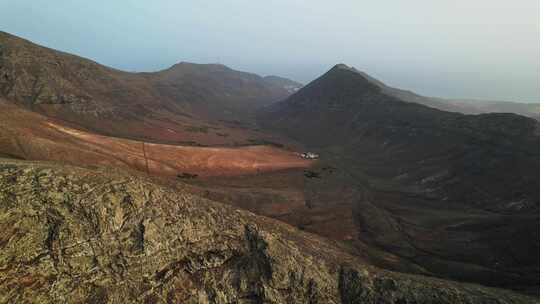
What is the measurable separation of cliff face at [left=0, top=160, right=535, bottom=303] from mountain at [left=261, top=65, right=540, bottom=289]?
18.5 meters

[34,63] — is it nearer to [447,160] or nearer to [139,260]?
[139,260]

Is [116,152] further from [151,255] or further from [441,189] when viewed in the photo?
[441,189]

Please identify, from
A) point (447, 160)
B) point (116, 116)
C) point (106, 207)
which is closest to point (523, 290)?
point (106, 207)

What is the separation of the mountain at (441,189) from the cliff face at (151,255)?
60.8 ft

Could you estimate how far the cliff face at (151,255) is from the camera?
77.2 ft

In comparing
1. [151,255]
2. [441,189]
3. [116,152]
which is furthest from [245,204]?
[441,189]

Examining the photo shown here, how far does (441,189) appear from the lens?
295 ft

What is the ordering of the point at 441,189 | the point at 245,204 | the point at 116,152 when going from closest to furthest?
the point at 245,204 → the point at 116,152 → the point at 441,189

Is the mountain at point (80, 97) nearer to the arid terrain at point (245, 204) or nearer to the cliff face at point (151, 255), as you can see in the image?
the arid terrain at point (245, 204)

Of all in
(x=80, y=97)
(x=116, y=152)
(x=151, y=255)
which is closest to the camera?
(x=151, y=255)

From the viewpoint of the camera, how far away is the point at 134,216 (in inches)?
1105

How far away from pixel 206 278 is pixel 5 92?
10741cm

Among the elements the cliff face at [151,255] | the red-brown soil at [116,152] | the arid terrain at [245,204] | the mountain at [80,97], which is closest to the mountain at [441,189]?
the arid terrain at [245,204]

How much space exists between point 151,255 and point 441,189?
8417cm
